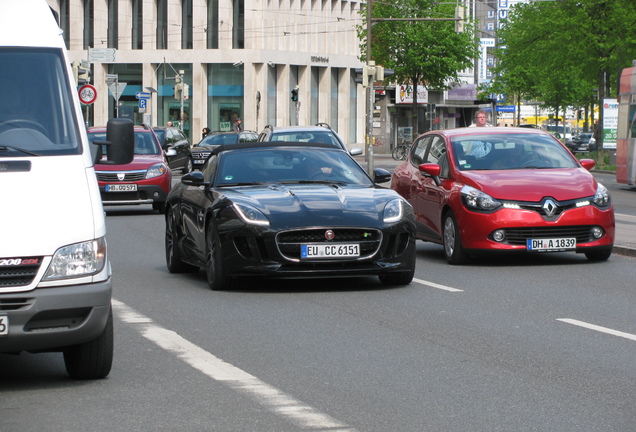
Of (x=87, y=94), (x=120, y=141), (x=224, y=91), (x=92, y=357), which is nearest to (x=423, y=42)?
(x=224, y=91)

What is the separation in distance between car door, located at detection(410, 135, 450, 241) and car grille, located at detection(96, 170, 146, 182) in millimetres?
9225

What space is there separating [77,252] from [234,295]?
15.6 ft

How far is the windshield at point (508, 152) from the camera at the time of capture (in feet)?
49.8

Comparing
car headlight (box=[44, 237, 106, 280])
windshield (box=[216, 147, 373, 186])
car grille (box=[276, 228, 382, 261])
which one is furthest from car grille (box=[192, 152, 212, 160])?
car headlight (box=[44, 237, 106, 280])

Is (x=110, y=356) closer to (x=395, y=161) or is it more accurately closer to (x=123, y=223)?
Result: (x=123, y=223)

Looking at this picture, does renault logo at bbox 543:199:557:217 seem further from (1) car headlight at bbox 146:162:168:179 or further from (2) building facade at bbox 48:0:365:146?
(2) building facade at bbox 48:0:365:146

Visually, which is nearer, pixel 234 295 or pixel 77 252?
pixel 77 252

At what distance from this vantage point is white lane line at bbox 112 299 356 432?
240 inches

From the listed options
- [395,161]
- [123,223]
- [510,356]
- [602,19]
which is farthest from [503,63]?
[510,356]

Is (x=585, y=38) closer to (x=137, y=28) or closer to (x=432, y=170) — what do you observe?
(x=432, y=170)

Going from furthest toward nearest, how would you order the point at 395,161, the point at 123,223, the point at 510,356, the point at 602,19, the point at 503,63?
the point at 503,63 → the point at 395,161 → the point at 602,19 → the point at 123,223 → the point at 510,356

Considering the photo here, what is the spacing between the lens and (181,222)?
13.5 metres

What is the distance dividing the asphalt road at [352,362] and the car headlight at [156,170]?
12325 mm

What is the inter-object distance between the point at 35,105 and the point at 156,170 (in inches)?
679
